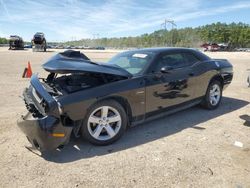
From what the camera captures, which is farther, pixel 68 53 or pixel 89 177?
pixel 68 53

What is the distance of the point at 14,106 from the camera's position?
21.3 feet

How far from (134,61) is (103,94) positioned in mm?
1383

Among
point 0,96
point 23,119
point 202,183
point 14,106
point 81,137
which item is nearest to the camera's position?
point 202,183

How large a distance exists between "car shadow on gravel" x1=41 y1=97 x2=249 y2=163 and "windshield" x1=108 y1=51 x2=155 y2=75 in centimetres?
109

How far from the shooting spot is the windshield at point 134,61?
496 cm

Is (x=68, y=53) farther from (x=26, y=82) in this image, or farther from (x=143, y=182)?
(x=26, y=82)

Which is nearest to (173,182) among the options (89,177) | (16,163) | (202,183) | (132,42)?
(202,183)

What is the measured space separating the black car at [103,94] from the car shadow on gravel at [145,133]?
18cm

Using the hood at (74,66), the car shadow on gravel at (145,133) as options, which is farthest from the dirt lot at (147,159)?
the hood at (74,66)

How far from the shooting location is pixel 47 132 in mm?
3664

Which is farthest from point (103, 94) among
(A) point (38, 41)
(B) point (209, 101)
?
(A) point (38, 41)

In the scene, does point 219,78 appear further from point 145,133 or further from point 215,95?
point 145,133

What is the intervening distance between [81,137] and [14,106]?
281 centimetres

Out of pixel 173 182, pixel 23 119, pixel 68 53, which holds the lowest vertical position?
pixel 173 182
